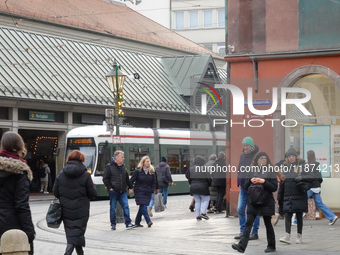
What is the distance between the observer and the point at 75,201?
365 inches

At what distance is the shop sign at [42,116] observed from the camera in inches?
1310

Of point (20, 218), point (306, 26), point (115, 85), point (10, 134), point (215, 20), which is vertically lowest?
point (20, 218)

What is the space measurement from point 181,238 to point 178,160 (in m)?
17.6

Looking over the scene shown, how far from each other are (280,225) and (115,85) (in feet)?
18.5

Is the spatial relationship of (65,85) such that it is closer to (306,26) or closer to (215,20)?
(306,26)

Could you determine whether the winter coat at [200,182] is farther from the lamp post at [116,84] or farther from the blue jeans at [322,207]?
the blue jeans at [322,207]

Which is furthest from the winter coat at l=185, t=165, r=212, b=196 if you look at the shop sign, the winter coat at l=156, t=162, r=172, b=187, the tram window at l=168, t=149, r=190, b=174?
the shop sign

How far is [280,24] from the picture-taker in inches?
622

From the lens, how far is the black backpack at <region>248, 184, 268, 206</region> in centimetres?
1020

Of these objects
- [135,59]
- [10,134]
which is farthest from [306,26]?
[135,59]

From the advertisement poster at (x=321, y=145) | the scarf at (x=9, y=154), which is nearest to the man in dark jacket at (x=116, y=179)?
the advertisement poster at (x=321, y=145)

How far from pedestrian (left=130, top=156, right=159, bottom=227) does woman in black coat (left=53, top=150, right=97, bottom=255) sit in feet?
17.5

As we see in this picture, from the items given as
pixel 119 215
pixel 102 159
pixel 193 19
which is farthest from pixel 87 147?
pixel 193 19

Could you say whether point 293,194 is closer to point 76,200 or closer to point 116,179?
point 76,200
